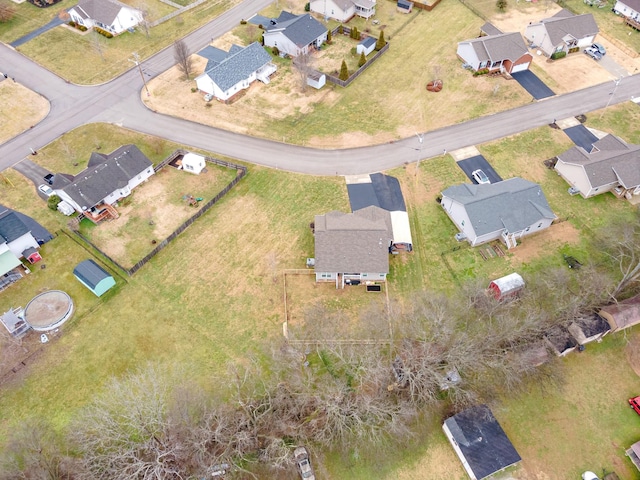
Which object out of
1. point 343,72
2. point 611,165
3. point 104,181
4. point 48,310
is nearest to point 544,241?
point 611,165

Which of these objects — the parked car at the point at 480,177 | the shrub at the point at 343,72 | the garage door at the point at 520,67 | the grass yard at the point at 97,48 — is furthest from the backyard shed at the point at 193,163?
the garage door at the point at 520,67

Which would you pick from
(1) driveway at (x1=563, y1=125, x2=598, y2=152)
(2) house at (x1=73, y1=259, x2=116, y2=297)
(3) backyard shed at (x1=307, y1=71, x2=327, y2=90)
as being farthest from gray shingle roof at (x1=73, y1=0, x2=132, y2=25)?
(1) driveway at (x1=563, y1=125, x2=598, y2=152)

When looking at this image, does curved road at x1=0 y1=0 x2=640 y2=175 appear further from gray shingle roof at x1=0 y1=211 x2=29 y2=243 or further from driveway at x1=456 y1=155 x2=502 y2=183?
gray shingle roof at x1=0 y1=211 x2=29 y2=243

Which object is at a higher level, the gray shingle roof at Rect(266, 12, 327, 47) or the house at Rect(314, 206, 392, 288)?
the gray shingle roof at Rect(266, 12, 327, 47)

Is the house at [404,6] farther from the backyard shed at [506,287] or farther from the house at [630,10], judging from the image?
the backyard shed at [506,287]

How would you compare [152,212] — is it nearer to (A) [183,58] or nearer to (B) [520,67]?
(A) [183,58]

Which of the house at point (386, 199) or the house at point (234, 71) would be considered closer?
the house at point (386, 199)

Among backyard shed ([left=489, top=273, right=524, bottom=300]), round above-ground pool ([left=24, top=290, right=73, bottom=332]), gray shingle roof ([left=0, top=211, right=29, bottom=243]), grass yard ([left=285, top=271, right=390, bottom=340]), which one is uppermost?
gray shingle roof ([left=0, top=211, right=29, bottom=243])

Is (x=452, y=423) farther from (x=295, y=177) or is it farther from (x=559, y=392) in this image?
(x=295, y=177)
